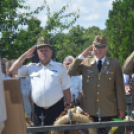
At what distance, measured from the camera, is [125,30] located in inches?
865

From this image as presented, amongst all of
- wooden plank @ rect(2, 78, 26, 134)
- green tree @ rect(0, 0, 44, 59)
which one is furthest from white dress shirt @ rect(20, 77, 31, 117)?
green tree @ rect(0, 0, 44, 59)

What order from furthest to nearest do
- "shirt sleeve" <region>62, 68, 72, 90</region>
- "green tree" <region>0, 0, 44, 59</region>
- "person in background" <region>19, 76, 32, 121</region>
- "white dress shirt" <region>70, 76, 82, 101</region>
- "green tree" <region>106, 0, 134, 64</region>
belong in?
"green tree" <region>106, 0, 134, 64</region> < "green tree" <region>0, 0, 44, 59</region> < "white dress shirt" <region>70, 76, 82, 101</region> < "person in background" <region>19, 76, 32, 121</region> < "shirt sleeve" <region>62, 68, 72, 90</region>

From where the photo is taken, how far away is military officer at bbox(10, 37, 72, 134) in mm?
3863

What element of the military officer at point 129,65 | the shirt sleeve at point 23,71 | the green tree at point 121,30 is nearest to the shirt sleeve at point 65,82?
the shirt sleeve at point 23,71

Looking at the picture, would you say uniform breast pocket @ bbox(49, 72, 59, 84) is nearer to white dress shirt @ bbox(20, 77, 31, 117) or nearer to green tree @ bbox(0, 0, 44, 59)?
white dress shirt @ bbox(20, 77, 31, 117)

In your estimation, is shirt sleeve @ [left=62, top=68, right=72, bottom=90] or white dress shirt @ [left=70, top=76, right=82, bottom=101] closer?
shirt sleeve @ [left=62, top=68, right=72, bottom=90]

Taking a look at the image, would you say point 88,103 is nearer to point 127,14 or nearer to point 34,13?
point 34,13

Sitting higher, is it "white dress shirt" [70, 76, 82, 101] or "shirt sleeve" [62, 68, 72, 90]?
"shirt sleeve" [62, 68, 72, 90]

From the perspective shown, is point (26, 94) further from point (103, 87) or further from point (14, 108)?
point (14, 108)

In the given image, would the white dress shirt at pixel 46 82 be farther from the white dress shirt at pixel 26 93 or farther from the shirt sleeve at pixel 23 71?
the white dress shirt at pixel 26 93

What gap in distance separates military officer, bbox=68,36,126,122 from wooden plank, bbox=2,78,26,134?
2498 millimetres

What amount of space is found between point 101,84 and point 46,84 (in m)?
0.76

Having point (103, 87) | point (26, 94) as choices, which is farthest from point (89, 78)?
point (26, 94)

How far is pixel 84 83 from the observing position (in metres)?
4.03
